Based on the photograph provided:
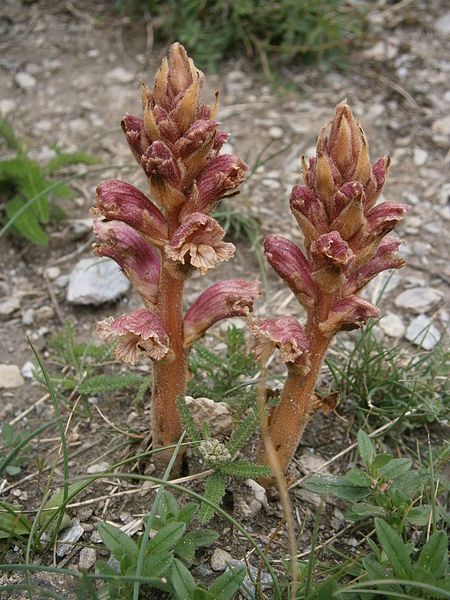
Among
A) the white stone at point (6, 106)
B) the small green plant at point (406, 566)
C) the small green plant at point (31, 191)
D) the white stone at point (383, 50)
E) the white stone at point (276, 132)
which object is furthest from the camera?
the white stone at point (383, 50)

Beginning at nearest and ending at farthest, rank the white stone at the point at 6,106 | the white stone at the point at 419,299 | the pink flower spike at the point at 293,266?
1. the pink flower spike at the point at 293,266
2. the white stone at the point at 419,299
3. the white stone at the point at 6,106

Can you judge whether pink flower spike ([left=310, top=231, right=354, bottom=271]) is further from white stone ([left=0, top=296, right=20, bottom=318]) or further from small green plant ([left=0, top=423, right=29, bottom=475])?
white stone ([left=0, top=296, right=20, bottom=318])

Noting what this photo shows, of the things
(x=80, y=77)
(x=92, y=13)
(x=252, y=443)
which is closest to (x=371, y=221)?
(x=252, y=443)

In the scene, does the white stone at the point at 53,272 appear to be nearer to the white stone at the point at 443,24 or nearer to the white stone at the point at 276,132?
the white stone at the point at 276,132

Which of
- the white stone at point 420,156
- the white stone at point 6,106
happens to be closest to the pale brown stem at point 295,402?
the white stone at point 420,156

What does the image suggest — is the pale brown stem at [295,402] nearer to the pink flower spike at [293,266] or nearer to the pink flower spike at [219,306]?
the pink flower spike at [293,266]

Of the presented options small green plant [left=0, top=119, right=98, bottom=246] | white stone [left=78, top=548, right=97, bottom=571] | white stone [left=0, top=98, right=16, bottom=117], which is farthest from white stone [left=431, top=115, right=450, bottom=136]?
white stone [left=78, top=548, right=97, bottom=571]

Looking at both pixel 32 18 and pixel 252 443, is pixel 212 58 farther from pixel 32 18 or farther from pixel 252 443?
pixel 252 443

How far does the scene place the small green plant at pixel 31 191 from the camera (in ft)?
14.3

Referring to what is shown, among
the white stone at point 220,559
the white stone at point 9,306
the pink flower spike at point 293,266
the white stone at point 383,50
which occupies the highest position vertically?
the pink flower spike at point 293,266

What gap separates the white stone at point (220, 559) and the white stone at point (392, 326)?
1.65 m

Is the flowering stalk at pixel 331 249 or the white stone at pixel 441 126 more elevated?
the flowering stalk at pixel 331 249

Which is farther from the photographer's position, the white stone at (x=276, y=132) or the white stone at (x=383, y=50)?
the white stone at (x=383, y=50)

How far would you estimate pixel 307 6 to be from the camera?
18.0 feet
